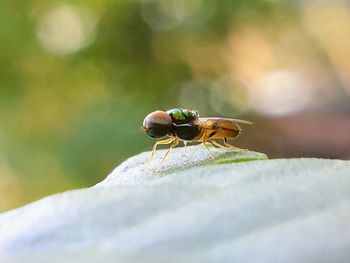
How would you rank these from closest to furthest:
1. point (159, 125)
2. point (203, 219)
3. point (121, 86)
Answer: point (203, 219), point (159, 125), point (121, 86)

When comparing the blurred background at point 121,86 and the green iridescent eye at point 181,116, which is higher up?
the blurred background at point 121,86

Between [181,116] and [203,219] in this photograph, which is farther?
[181,116]

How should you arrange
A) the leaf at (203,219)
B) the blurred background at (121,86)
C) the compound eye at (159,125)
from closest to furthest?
the leaf at (203,219) → the compound eye at (159,125) → the blurred background at (121,86)

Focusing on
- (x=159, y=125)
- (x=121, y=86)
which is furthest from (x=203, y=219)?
(x=121, y=86)

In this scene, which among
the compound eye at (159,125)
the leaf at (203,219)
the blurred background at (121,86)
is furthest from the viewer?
the blurred background at (121,86)

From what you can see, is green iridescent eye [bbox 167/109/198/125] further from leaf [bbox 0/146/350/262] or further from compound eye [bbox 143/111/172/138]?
leaf [bbox 0/146/350/262]

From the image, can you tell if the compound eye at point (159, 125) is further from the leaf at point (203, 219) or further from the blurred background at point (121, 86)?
the blurred background at point (121, 86)

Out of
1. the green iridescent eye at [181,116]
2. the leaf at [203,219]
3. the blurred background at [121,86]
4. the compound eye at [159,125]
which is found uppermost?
the blurred background at [121,86]

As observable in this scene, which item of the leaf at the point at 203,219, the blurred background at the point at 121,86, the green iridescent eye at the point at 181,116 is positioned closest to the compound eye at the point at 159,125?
the green iridescent eye at the point at 181,116

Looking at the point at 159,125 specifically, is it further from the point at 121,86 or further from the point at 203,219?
the point at 121,86

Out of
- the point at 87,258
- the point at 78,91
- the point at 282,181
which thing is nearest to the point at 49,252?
the point at 87,258
